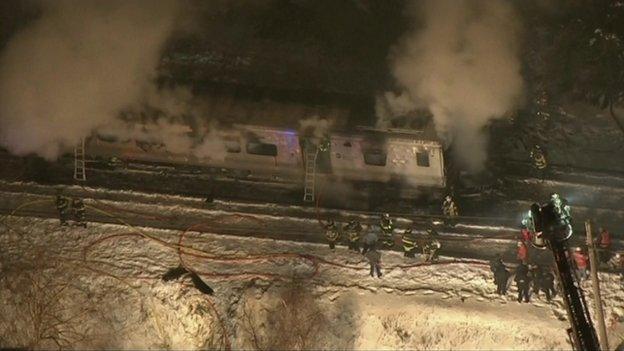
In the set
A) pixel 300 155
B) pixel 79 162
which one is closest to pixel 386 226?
pixel 300 155

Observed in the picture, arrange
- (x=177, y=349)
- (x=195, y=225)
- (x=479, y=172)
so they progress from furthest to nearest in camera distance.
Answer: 1. (x=479, y=172)
2. (x=195, y=225)
3. (x=177, y=349)

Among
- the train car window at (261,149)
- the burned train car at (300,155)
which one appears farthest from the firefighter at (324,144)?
the train car window at (261,149)

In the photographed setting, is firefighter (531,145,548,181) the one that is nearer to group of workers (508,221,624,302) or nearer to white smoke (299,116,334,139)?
group of workers (508,221,624,302)

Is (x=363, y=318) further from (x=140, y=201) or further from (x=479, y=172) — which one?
(x=140, y=201)

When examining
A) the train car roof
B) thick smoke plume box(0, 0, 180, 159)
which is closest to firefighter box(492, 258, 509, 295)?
the train car roof

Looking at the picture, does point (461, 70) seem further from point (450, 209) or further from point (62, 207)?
point (62, 207)

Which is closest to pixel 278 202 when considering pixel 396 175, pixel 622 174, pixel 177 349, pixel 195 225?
pixel 195 225

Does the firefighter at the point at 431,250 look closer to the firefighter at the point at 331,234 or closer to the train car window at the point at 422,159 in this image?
the train car window at the point at 422,159
